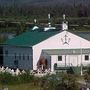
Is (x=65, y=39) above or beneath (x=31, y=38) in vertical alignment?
beneath

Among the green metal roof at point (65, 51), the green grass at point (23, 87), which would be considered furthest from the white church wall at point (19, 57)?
the green grass at point (23, 87)

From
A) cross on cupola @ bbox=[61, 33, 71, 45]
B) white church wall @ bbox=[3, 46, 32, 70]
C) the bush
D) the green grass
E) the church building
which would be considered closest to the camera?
the green grass

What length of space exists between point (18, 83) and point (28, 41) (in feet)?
21.3

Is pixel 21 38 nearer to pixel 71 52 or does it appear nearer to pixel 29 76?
pixel 71 52

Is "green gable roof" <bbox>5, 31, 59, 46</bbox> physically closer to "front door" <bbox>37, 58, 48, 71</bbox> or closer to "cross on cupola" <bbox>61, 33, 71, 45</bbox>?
"cross on cupola" <bbox>61, 33, 71, 45</bbox>

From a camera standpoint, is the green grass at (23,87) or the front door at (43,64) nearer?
the green grass at (23,87)

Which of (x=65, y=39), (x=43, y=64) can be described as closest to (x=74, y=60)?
(x=65, y=39)

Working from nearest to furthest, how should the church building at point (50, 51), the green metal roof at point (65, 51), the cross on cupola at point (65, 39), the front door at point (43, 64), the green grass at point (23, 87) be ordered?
the green grass at point (23, 87)
the front door at point (43, 64)
the church building at point (50, 51)
the green metal roof at point (65, 51)
the cross on cupola at point (65, 39)

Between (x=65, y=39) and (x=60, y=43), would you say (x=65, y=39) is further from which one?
(x=60, y=43)

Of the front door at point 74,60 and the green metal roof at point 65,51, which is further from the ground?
the green metal roof at point 65,51

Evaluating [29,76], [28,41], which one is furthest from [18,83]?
[28,41]

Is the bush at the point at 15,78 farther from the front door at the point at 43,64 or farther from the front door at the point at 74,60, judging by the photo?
the front door at the point at 74,60

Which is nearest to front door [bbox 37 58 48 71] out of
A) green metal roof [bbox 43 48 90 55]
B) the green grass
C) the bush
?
green metal roof [bbox 43 48 90 55]

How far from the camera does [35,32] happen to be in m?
29.3
